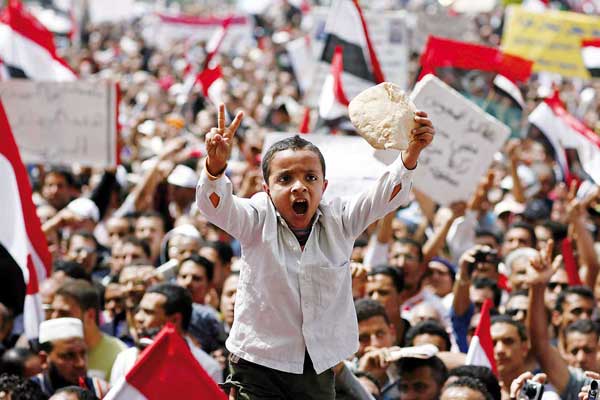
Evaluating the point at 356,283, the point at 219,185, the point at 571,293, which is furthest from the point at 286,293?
the point at 571,293

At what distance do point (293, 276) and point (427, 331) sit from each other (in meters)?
2.33

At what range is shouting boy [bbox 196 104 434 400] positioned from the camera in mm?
3711

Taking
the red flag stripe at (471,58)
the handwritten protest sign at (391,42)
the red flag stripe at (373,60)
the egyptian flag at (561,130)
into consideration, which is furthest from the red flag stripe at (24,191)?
the handwritten protest sign at (391,42)

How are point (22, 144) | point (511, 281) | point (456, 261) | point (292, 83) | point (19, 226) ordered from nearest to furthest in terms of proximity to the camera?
point (19, 226) → point (511, 281) → point (456, 261) → point (22, 144) → point (292, 83)

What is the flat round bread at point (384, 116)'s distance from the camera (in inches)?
149

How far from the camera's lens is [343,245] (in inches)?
152

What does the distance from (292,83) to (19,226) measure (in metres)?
13.4

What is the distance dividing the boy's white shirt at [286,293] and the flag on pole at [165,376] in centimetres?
16

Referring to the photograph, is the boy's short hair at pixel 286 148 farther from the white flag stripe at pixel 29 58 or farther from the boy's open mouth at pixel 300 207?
the white flag stripe at pixel 29 58

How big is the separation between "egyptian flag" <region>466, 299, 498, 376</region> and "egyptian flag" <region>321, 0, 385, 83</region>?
3.70 metres

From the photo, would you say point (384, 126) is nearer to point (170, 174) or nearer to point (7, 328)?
point (7, 328)

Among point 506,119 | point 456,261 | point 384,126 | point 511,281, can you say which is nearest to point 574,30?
point 506,119

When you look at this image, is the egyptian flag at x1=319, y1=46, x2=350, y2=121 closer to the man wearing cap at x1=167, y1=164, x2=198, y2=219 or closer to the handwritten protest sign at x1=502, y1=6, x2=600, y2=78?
the man wearing cap at x1=167, y1=164, x2=198, y2=219

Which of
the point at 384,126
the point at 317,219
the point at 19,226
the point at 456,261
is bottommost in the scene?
the point at 456,261
